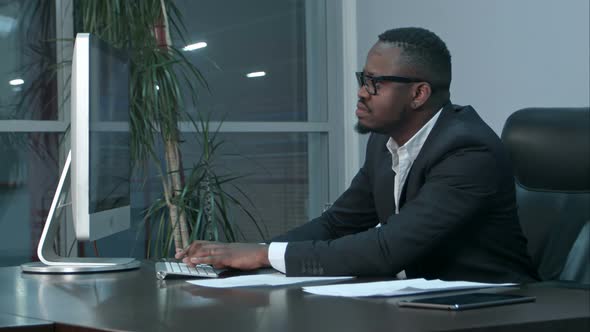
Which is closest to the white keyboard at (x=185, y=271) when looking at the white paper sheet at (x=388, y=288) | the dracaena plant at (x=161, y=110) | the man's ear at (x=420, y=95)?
the white paper sheet at (x=388, y=288)

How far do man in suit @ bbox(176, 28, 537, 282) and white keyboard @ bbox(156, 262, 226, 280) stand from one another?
26mm

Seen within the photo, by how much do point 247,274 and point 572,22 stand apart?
7.01 feet

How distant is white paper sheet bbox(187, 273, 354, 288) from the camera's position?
1.59m

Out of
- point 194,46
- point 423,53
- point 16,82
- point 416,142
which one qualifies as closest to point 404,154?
point 416,142

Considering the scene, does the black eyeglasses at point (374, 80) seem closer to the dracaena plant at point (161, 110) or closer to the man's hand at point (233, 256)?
the man's hand at point (233, 256)

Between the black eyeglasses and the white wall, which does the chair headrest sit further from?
the white wall

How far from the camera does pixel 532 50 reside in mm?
3678

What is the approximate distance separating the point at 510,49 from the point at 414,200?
2091mm

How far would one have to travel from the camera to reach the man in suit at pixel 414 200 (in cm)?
183

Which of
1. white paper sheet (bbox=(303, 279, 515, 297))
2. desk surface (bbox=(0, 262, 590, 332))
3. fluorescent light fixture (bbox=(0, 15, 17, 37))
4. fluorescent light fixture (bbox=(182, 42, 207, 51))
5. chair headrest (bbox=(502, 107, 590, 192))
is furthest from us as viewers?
fluorescent light fixture (bbox=(182, 42, 207, 51))

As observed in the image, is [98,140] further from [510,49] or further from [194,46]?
[194,46]

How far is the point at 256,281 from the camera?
1631 millimetres

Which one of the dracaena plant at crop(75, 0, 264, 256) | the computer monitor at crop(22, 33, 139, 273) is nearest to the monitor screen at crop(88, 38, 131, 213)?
the computer monitor at crop(22, 33, 139, 273)

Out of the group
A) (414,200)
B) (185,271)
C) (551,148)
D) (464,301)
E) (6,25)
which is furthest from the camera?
(6,25)
